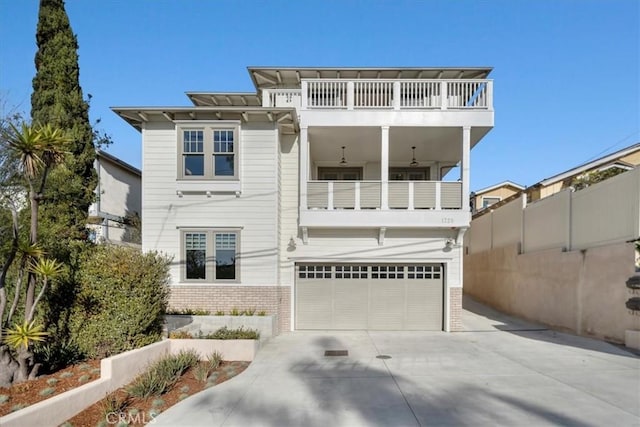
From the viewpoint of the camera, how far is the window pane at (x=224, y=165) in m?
11.1

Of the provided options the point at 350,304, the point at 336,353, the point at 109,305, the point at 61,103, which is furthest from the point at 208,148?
the point at 336,353

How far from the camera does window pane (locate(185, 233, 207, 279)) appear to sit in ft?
36.2

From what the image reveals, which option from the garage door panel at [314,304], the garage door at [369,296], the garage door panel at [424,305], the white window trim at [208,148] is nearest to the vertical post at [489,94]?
the garage door at [369,296]

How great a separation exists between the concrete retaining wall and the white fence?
9527 mm

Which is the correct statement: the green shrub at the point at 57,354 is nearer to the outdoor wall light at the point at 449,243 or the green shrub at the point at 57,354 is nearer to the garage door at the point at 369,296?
the garage door at the point at 369,296

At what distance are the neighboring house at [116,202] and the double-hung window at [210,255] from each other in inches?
166

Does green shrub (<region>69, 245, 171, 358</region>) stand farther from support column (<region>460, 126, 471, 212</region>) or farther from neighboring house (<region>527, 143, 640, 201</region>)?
neighboring house (<region>527, 143, 640, 201</region>)

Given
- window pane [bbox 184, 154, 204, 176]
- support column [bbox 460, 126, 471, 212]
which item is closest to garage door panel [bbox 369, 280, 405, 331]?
support column [bbox 460, 126, 471, 212]

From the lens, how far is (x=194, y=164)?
1116 cm

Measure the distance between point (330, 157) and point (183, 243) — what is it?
5.85 meters

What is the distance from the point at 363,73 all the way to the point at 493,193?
17763mm

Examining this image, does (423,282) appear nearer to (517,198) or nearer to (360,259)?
(360,259)

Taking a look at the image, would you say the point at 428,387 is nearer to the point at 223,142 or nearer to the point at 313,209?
the point at 313,209

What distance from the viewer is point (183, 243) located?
36.2 ft
